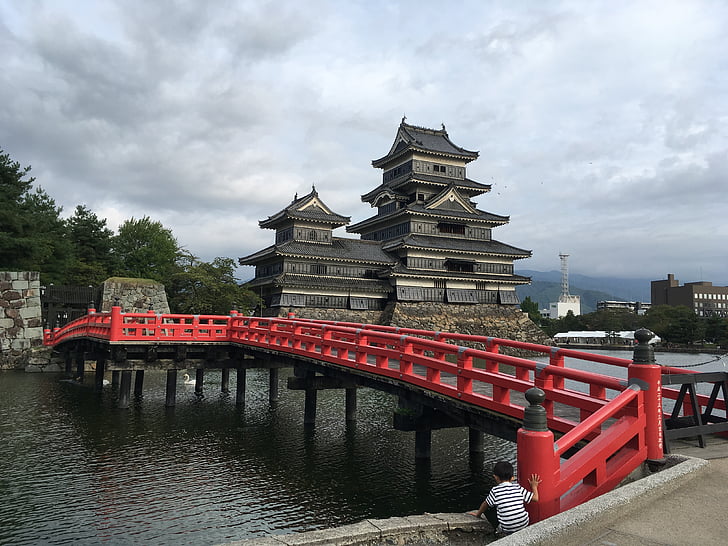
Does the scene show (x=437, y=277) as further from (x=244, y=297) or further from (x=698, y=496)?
(x=698, y=496)

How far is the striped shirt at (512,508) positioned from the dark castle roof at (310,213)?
4330cm

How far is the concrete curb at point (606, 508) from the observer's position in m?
4.61

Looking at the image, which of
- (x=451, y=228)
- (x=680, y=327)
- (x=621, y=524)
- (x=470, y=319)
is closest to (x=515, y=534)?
(x=621, y=524)

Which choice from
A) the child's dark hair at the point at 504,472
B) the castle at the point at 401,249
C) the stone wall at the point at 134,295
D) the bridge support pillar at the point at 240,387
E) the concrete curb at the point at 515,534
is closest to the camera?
the concrete curb at the point at 515,534

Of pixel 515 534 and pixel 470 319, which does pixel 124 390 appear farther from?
pixel 470 319

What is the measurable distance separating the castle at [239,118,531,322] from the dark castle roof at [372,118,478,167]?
0.42 ft

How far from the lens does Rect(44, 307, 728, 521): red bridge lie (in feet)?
18.7

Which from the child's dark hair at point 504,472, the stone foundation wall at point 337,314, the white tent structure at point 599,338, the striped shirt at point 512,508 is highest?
the stone foundation wall at point 337,314

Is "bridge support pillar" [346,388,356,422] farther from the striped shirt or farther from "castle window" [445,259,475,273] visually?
"castle window" [445,259,475,273]

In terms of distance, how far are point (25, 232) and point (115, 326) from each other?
23.2 metres

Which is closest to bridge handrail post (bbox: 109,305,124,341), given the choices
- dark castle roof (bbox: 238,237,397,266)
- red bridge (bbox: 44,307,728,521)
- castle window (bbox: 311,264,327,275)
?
red bridge (bbox: 44,307,728,521)

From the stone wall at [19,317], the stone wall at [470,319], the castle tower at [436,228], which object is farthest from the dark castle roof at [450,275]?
the stone wall at [19,317]

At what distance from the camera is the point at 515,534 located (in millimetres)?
4633

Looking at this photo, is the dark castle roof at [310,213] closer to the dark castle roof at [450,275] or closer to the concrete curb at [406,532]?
the dark castle roof at [450,275]
